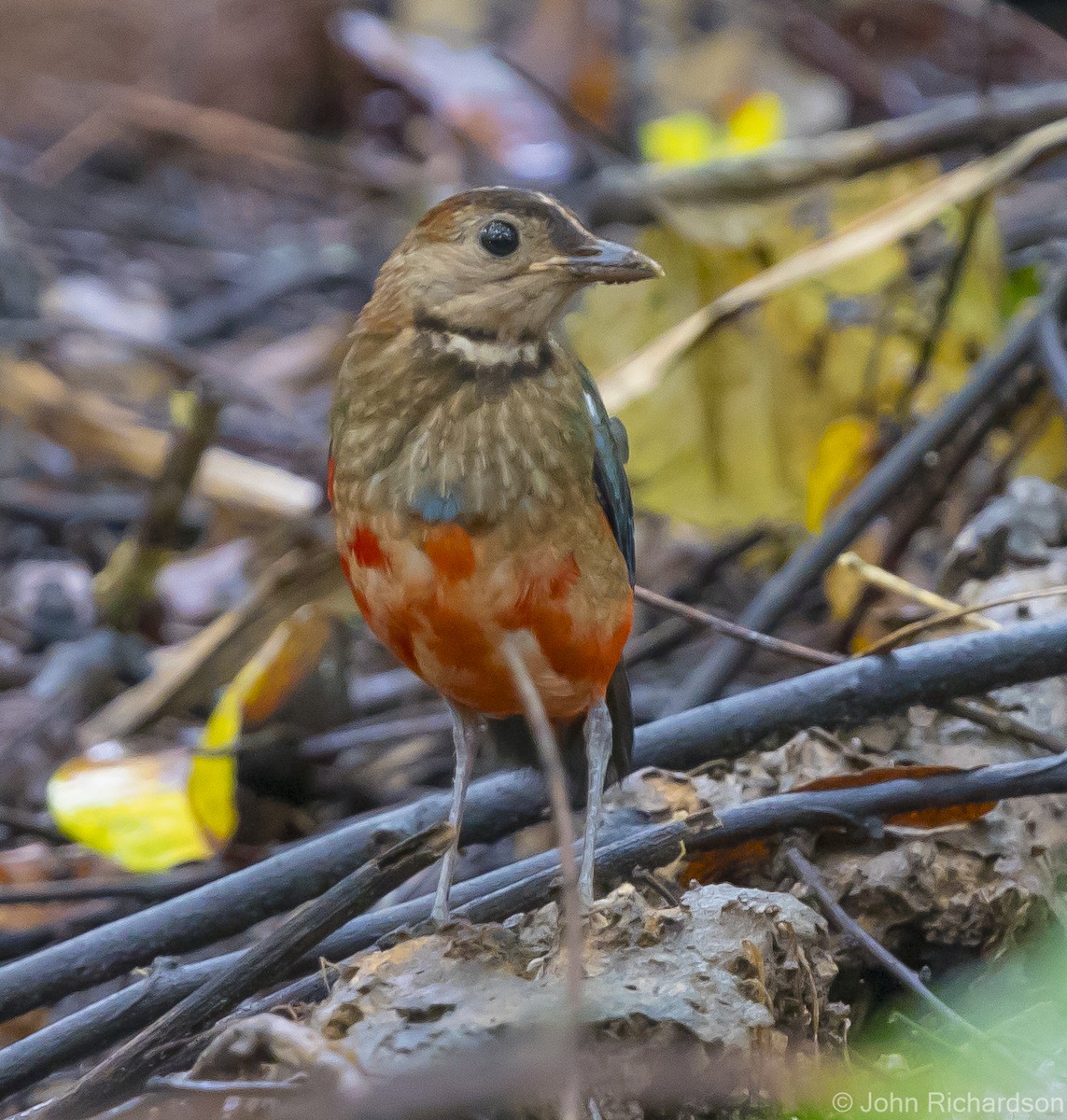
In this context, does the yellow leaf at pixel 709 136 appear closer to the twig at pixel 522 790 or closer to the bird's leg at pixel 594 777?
the twig at pixel 522 790

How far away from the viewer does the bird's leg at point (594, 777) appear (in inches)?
90.4

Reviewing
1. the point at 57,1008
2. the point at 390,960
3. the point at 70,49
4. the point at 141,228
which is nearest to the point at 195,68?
the point at 70,49

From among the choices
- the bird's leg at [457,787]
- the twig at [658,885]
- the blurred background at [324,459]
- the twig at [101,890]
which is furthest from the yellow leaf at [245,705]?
the twig at [658,885]

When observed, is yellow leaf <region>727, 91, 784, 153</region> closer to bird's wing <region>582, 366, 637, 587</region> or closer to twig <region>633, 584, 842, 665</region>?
twig <region>633, 584, 842, 665</region>

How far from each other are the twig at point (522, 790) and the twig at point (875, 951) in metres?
0.38

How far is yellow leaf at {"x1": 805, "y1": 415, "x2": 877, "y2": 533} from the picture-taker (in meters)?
3.94

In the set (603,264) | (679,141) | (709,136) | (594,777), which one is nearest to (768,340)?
(603,264)

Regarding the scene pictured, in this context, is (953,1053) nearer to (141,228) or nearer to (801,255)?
(801,255)

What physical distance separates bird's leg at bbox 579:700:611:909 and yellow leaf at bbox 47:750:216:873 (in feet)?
3.35

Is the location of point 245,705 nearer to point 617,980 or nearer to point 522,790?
point 522,790

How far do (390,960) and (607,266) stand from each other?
1.16 metres

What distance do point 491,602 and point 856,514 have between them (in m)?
1.37

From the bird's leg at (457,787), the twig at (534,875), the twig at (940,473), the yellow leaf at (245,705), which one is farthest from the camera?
the twig at (940,473)

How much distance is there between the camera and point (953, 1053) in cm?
200
